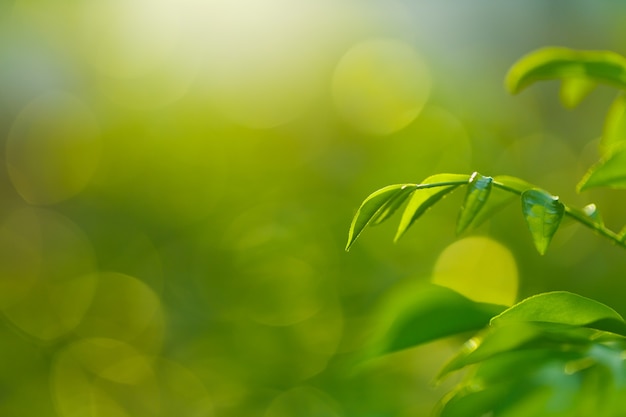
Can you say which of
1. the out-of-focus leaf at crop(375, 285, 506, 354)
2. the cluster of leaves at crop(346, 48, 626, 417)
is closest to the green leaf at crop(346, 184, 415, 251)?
the cluster of leaves at crop(346, 48, 626, 417)

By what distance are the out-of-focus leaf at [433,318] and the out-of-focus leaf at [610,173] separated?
0.08m

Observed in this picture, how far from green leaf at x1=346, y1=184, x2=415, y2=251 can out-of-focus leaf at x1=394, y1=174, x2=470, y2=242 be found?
1 centimetres

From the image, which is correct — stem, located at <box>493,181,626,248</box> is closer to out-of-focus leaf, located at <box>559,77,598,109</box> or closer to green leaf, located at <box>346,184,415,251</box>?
green leaf, located at <box>346,184,415,251</box>

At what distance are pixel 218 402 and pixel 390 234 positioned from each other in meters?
0.34

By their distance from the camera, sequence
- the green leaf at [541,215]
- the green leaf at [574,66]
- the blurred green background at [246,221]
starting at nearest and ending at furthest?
the green leaf at [541,215] < the green leaf at [574,66] < the blurred green background at [246,221]

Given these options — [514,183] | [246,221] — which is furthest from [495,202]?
[246,221]

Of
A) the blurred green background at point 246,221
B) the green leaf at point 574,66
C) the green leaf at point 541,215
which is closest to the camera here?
the green leaf at point 541,215

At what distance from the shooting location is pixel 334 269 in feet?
3.61

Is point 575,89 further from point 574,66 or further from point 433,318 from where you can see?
point 433,318

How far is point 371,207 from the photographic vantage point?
1.12 ft

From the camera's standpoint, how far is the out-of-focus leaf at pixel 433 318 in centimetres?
43

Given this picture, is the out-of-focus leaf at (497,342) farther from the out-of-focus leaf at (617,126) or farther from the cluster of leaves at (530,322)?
the out-of-focus leaf at (617,126)

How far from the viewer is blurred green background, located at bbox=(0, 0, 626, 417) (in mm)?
1060

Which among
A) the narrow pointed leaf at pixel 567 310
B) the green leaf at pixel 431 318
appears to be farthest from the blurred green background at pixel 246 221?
the narrow pointed leaf at pixel 567 310
